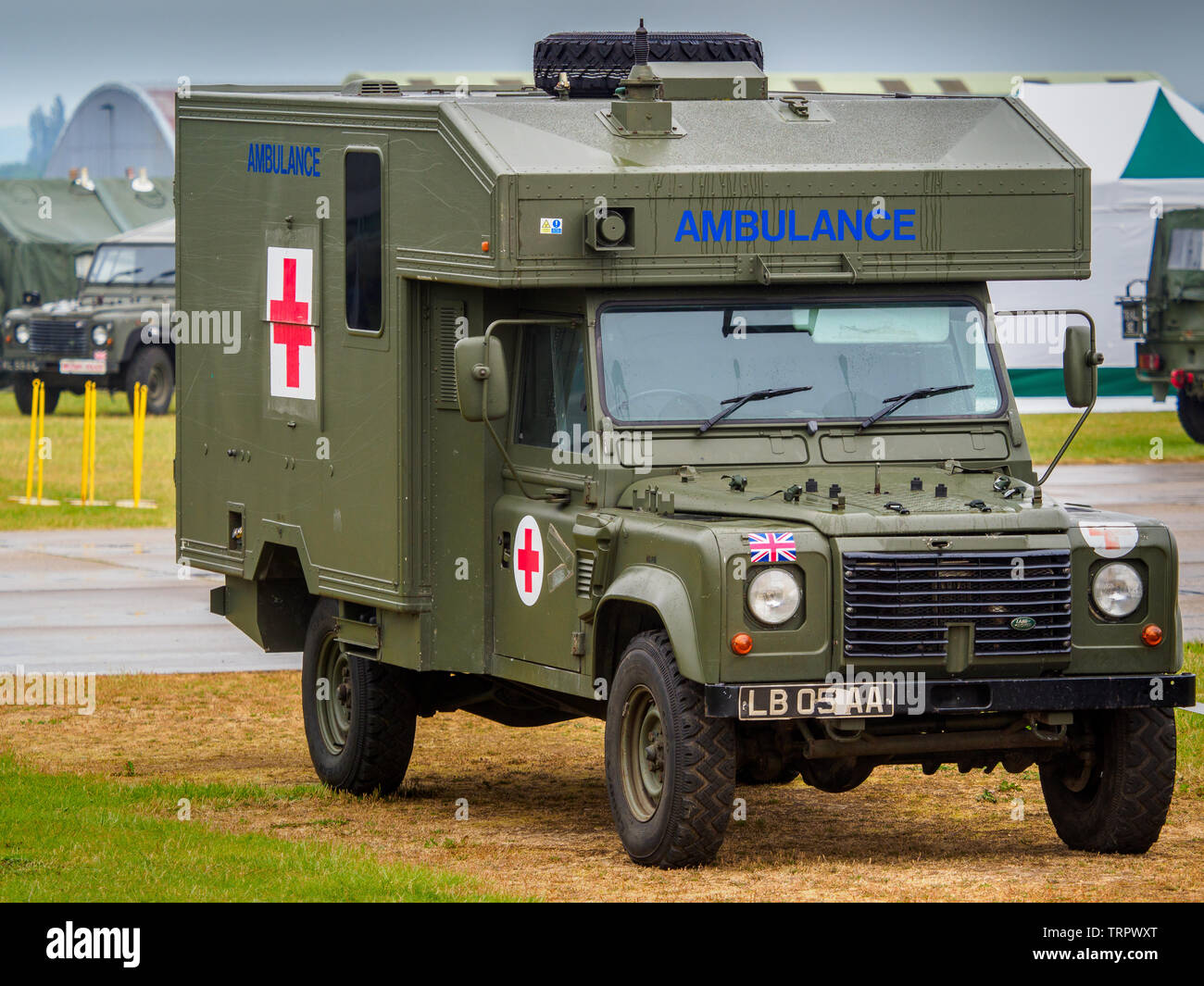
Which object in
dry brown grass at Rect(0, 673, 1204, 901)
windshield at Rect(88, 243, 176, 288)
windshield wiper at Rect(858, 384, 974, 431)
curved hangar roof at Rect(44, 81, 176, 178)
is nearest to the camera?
dry brown grass at Rect(0, 673, 1204, 901)

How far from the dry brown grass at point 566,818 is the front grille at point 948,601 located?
2.89ft

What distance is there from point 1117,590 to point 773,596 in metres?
1.38

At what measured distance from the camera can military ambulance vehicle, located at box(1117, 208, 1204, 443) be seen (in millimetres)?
31469

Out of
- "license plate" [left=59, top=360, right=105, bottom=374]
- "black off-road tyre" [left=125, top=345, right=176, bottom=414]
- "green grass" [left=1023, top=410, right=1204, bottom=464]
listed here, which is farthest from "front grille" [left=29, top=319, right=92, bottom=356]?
"green grass" [left=1023, top=410, right=1204, bottom=464]

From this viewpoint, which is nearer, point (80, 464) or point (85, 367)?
point (80, 464)

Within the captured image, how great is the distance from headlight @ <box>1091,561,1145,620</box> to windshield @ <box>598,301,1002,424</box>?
4.07 feet

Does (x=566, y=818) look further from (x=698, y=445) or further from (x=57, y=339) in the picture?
(x=57, y=339)

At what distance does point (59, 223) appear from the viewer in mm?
44562

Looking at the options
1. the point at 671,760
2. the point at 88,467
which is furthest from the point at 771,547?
the point at 88,467

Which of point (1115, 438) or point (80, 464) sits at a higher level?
point (1115, 438)

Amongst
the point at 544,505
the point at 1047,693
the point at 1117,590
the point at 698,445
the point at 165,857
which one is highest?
the point at 698,445

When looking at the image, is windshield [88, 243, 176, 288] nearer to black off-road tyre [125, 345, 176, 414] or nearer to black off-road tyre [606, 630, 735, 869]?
black off-road tyre [125, 345, 176, 414]

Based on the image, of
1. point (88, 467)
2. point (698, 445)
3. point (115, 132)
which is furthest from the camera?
point (115, 132)
